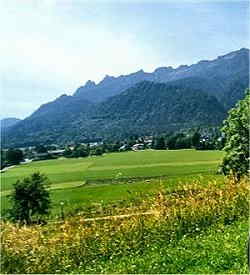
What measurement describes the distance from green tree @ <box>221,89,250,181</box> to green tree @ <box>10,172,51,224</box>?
16.9 m

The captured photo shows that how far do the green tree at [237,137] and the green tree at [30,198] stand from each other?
16.9 meters

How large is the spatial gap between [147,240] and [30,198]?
48807mm

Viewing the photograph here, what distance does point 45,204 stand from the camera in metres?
54.6

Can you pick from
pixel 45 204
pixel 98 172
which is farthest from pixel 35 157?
pixel 45 204

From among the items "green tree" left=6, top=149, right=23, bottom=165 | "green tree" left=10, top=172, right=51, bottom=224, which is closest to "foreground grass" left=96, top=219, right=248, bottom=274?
"green tree" left=10, top=172, right=51, bottom=224

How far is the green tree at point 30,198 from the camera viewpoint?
51438 millimetres

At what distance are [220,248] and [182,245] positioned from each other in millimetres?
909

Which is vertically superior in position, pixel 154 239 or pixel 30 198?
pixel 154 239

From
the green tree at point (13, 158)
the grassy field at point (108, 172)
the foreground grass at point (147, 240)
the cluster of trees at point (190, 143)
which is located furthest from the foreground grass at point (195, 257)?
the cluster of trees at point (190, 143)

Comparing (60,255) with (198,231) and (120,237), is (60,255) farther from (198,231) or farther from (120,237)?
(198,231)

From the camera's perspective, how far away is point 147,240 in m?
10.6

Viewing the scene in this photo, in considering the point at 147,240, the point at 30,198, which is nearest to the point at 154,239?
the point at 147,240

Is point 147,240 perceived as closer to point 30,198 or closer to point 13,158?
point 30,198

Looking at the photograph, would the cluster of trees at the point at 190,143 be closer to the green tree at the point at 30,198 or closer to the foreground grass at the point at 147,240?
the green tree at the point at 30,198
